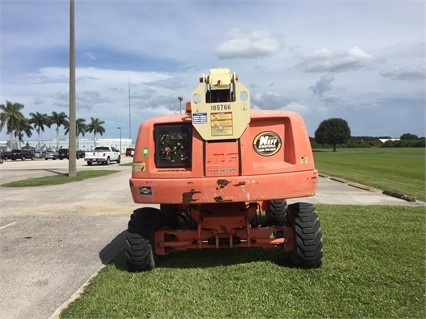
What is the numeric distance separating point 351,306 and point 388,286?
778 millimetres

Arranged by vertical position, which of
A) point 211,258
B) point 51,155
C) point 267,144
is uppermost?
point 267,144

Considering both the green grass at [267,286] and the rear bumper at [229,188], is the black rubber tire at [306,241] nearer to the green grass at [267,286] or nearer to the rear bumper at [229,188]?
the green grass at [267,286]

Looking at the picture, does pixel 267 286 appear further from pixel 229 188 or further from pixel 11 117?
pixel 11 117

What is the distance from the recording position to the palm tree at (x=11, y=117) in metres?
105

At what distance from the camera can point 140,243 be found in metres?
5.66

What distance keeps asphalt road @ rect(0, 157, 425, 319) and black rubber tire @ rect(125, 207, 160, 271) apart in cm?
63

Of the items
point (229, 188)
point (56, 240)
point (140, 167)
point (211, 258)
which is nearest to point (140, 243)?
point (140, 167)

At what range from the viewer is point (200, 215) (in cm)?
577

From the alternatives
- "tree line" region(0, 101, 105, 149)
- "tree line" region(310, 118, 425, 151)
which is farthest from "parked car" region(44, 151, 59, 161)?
"tree line" region(310, 118, 425, 151)

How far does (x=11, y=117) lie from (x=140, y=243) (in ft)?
361

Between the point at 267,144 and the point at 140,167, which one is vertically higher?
the point at 267,144

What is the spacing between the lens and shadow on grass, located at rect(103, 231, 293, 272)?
6.03 meters

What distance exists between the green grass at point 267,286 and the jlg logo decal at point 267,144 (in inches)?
55.4

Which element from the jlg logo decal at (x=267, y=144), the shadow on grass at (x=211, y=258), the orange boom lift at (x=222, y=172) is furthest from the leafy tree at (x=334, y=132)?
the jlg logo decal at (x=267, y=144)
